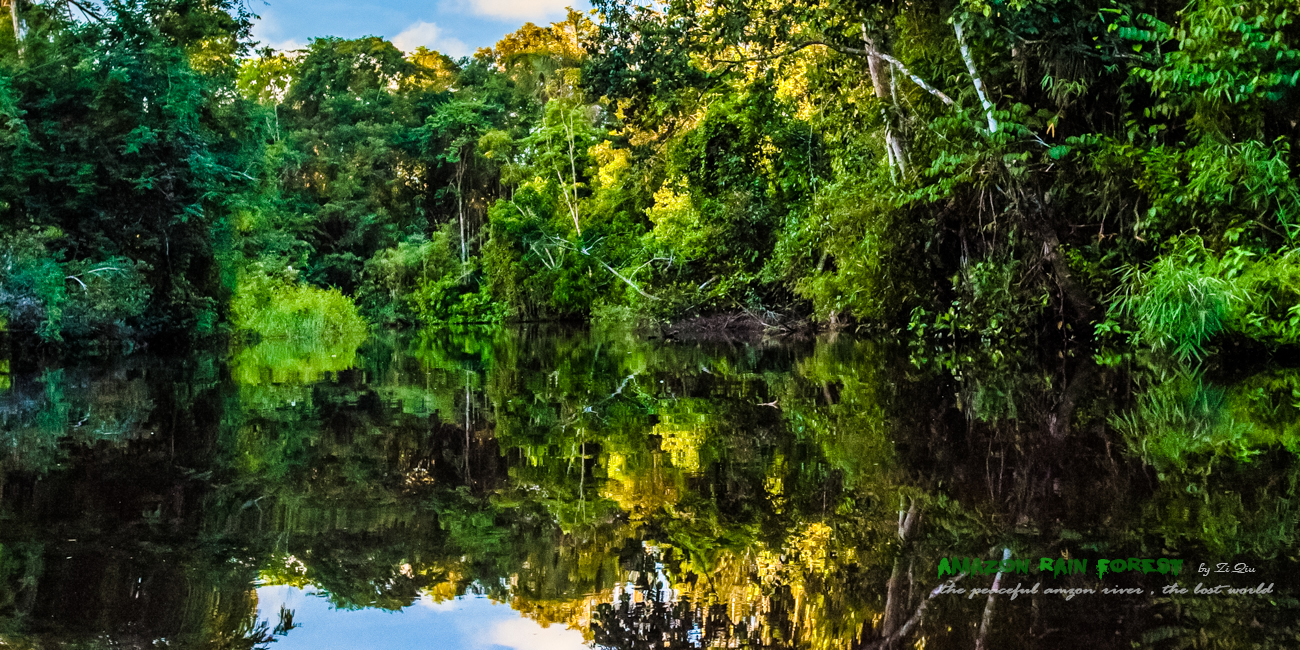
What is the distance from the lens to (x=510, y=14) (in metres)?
35.7

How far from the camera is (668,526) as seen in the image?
2.02 meters

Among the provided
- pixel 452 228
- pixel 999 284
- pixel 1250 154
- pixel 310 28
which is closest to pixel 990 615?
pixel 1250 154

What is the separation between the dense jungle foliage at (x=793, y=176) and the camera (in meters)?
7.26

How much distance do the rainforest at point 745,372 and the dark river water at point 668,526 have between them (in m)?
0.01

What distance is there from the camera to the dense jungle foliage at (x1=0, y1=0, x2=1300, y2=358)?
7.26 m

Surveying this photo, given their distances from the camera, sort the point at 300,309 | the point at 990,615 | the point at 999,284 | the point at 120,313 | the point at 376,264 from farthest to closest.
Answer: the point at 376,264
the point at 300,309
the point at 120,313
the point at 999,284
the point at 990,615

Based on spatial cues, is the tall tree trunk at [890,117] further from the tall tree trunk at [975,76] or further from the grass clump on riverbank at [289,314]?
the grass clump on riverbank at [289,314]

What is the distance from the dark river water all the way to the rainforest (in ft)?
0.05

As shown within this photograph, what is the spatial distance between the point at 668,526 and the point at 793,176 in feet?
48.3

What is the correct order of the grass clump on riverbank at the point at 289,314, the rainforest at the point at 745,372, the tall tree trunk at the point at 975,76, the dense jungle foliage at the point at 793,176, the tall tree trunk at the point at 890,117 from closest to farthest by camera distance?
the rainforest at the point at 745,372, the dense jungle foliage at the point at 793,176, the tall tree trunk at the point at 975,76, the tall tree trunk at the point at 890,117, the grass clump on riverbank at the point at 289,314

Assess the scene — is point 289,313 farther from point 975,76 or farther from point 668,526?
point 668,526

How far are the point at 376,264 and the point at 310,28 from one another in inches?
430

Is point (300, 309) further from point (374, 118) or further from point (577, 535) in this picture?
point (577, 535)

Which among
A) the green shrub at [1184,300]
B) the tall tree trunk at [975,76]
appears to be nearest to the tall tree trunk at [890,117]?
the tall tree trunk at [975,76]
